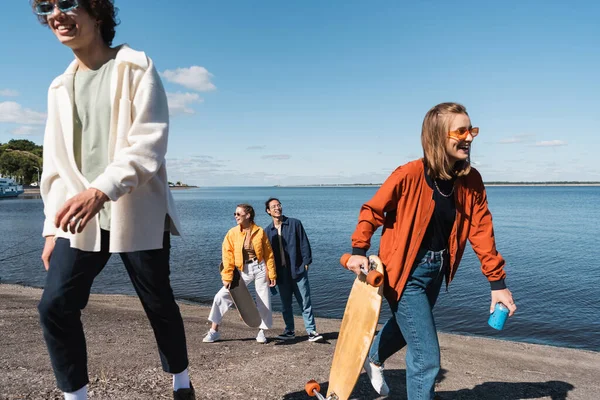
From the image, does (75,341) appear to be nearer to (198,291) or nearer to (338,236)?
(198,291)

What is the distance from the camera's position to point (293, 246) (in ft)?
25.3

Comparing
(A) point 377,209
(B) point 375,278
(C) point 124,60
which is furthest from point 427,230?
(C) point 124,60

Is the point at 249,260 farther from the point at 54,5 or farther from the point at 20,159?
the point at 20,159

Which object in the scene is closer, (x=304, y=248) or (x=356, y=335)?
(x=356, y=335)

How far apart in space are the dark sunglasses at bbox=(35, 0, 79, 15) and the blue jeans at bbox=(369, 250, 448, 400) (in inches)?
104

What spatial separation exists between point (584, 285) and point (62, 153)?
58.4 ft

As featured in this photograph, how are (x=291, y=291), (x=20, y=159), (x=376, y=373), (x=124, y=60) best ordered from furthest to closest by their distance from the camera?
1. (x=20, y=159)
2. (x=291, y=291)
3. (x=376, y=373)
4. (x=124, y=60)

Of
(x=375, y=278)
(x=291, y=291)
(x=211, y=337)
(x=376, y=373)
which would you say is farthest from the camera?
(x=291, y=291)

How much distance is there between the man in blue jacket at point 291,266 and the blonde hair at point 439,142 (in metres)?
4.64

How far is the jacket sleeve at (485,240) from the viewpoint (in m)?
3.34

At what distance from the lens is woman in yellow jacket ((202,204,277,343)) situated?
23.9 feet

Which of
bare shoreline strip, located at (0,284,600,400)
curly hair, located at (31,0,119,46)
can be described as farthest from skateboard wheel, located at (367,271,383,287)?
curly hair, located at (31,0,119,46)

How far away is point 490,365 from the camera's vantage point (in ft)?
19.1

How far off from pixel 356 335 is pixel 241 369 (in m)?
1.75
